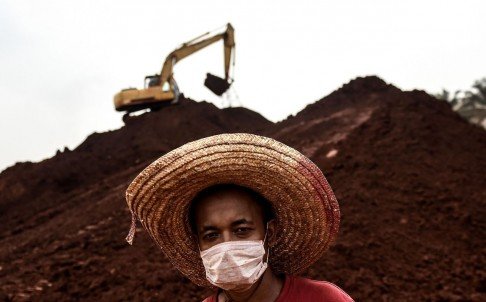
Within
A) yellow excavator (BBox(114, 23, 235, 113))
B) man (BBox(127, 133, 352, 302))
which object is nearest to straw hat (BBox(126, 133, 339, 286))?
man (BBox(127, 133, 352, 302))

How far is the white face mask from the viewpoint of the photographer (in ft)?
5.29

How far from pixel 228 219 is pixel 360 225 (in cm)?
382

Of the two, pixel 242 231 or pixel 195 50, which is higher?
pixel 195 50

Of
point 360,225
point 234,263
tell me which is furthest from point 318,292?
point 360,225

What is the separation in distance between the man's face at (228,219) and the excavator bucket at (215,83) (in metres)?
14.6

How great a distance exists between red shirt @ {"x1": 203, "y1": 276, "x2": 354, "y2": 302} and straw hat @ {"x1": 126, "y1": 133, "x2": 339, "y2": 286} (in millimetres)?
260

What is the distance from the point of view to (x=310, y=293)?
1575mm

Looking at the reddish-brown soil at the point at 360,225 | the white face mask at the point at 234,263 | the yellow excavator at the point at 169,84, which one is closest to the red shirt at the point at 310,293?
the white face mask at the point at 234,263

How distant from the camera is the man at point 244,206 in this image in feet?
5.34

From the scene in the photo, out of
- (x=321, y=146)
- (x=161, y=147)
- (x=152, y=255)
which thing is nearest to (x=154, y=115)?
(x=161, y=147)

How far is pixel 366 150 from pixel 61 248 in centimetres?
496

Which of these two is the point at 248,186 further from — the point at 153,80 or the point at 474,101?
the point at 474,101

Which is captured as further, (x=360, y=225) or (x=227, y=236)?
(x=360, y=225)

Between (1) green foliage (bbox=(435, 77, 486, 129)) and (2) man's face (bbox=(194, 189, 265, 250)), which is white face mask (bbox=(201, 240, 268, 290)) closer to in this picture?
(2) man's face (bbox=(194, 189, 265, 250))
